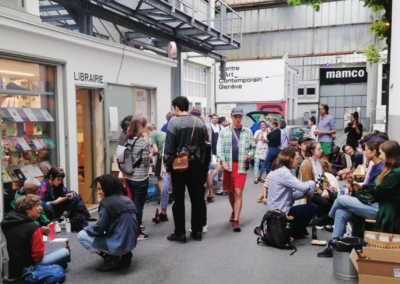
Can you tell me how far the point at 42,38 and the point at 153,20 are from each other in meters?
4.41

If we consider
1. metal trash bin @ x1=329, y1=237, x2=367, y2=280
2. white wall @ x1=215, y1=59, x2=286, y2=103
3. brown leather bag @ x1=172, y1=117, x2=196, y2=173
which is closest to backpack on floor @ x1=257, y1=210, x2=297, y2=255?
metal trash bin @ x1=329, y1=237, x2=367, y2=280

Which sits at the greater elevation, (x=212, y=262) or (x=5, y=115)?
(x=5, y=115)

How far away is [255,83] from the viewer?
1830cm

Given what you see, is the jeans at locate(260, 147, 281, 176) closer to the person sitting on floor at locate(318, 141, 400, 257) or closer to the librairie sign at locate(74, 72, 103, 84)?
the librairie sign at locate(74, 72, 103, 84)

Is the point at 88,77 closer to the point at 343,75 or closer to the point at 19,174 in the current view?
the point at 19,174

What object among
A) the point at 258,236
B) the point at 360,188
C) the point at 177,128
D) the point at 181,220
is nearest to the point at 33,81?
the point at 177,128

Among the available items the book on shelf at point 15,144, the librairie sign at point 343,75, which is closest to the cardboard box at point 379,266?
the book on shelf at point 15,144

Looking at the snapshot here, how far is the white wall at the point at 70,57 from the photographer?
5668mm

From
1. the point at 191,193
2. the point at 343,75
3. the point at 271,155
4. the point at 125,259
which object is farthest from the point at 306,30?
the point at 125,259

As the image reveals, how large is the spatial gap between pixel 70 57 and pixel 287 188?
4365 mm

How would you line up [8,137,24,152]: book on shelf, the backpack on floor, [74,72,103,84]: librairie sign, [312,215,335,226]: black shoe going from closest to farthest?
the backpack on floor
[312,215,335,226]: black shoe
[8,137,24,152]: book on shelf
[74,72,103,84]: librairie sign

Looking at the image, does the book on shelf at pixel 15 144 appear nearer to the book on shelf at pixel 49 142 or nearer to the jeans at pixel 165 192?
the book on shelf at pixel 49 142

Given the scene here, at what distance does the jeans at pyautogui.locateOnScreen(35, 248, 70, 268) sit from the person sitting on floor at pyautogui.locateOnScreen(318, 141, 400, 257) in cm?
325

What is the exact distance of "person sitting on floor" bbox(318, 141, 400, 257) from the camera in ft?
13.3
